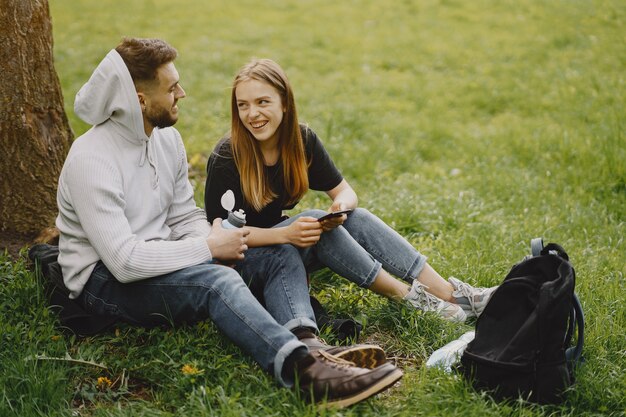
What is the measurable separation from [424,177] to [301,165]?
2556 millimetres

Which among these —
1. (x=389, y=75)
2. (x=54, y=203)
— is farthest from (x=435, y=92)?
(x=54, y=203)

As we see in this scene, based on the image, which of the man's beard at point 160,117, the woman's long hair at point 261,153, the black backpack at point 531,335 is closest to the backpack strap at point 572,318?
the black backpack at point 531,335

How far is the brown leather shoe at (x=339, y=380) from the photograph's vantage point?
2900 mm

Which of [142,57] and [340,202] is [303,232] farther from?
[142,57]

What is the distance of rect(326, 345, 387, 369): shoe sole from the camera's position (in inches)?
123

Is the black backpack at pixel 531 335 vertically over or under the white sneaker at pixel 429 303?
over

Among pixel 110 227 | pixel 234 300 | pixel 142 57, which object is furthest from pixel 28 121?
pixel 234 300

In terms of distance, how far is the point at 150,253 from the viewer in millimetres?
3227

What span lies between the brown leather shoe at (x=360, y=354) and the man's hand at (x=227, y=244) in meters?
0.60

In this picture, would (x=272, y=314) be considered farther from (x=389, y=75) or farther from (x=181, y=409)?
(x=389, y=75)

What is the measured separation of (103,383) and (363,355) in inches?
47.1

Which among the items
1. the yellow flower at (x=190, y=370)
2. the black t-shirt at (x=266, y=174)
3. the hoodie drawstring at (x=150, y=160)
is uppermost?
the hoodie drawstring at (x=150, y=160)

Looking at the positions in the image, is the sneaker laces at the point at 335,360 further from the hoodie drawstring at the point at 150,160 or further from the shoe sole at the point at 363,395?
the hoodie drawstring at the point at 150,160

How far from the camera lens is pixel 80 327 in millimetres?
3438
